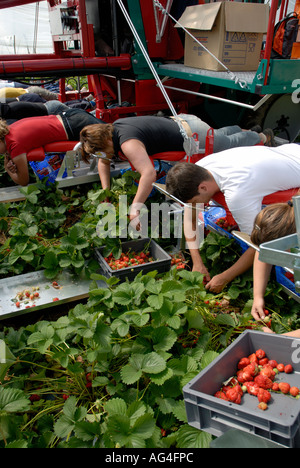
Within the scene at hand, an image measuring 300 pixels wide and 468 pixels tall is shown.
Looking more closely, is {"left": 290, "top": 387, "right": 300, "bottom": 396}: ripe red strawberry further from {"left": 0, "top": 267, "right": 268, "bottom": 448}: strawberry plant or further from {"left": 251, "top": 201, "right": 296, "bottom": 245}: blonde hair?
{"left": 251, "top": 201, "right": 296, "bottom": 245}: blonde hair

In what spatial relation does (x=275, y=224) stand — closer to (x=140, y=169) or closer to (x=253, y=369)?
(x=253, y=369)

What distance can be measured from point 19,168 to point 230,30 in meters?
2.47

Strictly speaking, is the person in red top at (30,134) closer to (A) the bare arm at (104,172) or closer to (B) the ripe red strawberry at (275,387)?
(A) the bare arm at (104,172)

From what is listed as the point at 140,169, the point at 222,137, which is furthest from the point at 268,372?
the point at 222,137

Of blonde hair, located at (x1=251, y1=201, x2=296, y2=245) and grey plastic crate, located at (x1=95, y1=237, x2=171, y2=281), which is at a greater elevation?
blonde hair, located at (x1=251, y1=201, x2=296, y2=245)

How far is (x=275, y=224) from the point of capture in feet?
5.07

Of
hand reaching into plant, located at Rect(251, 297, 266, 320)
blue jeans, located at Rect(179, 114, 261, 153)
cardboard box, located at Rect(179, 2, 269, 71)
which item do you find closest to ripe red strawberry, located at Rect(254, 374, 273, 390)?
hand reaching into plant, located at Rect(251, 297, 266, 320)

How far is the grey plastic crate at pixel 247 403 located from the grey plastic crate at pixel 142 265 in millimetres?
925

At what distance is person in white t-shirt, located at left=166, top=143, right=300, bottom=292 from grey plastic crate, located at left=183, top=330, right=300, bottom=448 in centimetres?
67

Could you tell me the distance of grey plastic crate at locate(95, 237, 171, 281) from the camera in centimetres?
233

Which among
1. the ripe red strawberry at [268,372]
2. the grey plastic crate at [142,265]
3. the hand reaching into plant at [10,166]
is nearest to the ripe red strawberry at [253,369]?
the ripe red strawberry at [268,372]
